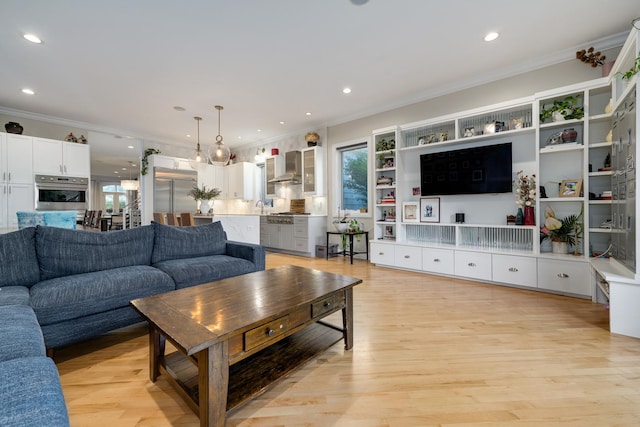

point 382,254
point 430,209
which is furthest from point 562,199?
point 382,254

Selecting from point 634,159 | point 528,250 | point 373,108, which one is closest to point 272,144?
point 373,108

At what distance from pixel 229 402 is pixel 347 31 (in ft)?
10.7

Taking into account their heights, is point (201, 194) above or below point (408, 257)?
above

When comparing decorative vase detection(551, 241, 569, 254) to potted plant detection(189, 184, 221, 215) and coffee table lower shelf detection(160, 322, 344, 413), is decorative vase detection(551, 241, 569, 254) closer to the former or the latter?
coffee table lower shelf detection(160, 322, 344, 413)

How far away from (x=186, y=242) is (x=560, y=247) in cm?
423

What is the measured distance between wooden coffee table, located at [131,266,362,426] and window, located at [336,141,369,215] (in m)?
3.58

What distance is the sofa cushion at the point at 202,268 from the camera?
237 cm

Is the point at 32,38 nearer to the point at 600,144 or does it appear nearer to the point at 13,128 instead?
the point at 13,128

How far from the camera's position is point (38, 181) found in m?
4.83

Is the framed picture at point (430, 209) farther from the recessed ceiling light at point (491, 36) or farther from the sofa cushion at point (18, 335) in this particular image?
the sofa cushion at point (18, 335)

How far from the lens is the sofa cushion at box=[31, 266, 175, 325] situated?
168cm

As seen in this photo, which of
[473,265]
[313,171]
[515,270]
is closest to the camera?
[515,270]

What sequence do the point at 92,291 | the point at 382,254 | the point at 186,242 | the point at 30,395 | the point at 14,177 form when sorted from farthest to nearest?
1. the point at 14,177
2. the point at 382,254
3. the point at 186,242
4. the point at 92,291
5. the point at 30,395

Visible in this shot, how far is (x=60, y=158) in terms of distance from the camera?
510 centimetres
